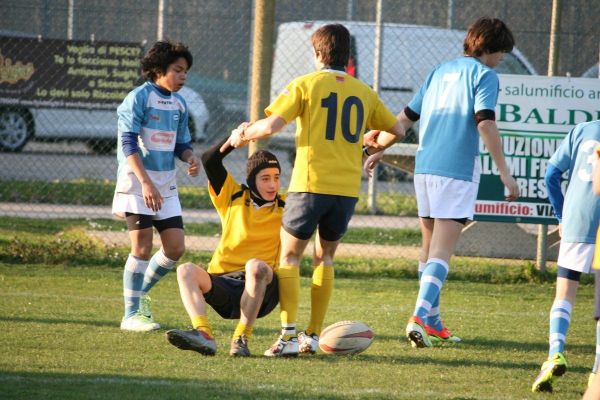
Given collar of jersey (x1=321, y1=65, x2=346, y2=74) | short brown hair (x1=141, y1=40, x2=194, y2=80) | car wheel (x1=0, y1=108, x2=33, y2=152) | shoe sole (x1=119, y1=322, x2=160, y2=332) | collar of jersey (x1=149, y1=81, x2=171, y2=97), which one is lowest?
shoe sole (x1=119, y1=322, x2=160, y2=332)

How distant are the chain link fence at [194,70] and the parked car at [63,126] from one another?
0.08 feet

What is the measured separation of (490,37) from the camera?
623 centimetres

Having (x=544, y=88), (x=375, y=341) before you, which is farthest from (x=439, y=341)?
(x=544, y=88)

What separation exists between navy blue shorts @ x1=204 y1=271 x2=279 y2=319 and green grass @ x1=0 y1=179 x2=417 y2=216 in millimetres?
6957

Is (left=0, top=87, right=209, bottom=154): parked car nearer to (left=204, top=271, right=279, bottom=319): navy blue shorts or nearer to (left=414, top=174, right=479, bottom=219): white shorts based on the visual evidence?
(left=414, top=174, right=479, bottom=219): white shorts

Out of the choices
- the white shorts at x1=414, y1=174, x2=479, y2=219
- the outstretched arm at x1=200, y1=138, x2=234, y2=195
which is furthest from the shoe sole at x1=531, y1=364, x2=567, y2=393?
the outstretched arm at x1=200, y1=138, x2=234, y2=195

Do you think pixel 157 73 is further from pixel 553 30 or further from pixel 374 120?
pixel 553 30

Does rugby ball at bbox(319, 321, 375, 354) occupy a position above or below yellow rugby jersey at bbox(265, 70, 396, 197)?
below

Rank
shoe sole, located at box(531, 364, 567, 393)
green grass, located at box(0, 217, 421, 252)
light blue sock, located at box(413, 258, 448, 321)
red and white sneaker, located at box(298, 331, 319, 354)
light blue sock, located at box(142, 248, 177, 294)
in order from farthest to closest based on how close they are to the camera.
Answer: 1. green grass, located at box(0, 217, 421, 252)
2. light blue sock, located at box(142, 248, 177, 294)
3. light blue sock, located at box(413, 258, 448, 321)
4. red and white sneaker, located at box(298, 331, 319, 354)
5. shoe sole, located at box(531, 364, 567, 393)

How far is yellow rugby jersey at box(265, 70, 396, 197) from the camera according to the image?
18.7 feet

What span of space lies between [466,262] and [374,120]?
4428 millimetres

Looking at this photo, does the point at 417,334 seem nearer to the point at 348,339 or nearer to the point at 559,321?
the point at 348,339

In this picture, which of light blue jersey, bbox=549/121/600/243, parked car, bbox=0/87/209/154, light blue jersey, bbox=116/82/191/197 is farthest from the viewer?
parked car, bbox=0/87/209/154

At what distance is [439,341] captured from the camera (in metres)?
6.56
